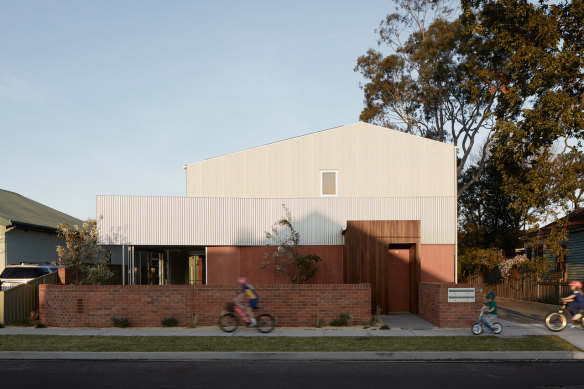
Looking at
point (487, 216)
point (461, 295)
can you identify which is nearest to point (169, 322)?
point (461, 295)

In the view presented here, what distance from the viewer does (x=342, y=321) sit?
18016mm

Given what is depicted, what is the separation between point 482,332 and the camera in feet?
52.4

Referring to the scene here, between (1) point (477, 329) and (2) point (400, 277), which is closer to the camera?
(1) point (477, 329)

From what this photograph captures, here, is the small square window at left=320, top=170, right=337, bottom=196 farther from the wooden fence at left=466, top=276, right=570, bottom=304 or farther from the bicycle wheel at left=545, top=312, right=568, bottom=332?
the bicycle wheel at left=545, top=312, right=568, bottom=332

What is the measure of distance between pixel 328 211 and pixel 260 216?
107 inches

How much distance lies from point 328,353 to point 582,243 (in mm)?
20585

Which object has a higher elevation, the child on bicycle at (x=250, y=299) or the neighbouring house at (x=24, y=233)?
the neighbouring house at (x=24, y=233)

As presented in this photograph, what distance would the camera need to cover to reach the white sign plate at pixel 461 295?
682 inches

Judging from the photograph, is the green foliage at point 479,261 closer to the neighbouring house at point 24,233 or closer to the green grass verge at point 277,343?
the green grass verge at point 277,343

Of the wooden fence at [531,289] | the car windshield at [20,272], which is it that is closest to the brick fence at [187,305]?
the car windshield at [20,272]

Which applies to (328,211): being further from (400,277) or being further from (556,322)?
(556,322)

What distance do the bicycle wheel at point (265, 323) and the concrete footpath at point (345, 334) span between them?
0.17 metres

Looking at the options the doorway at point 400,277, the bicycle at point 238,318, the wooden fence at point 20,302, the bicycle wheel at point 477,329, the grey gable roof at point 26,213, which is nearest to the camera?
the bicycle wheel at point 477,329

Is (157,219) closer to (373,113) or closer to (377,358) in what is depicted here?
(377,358)
